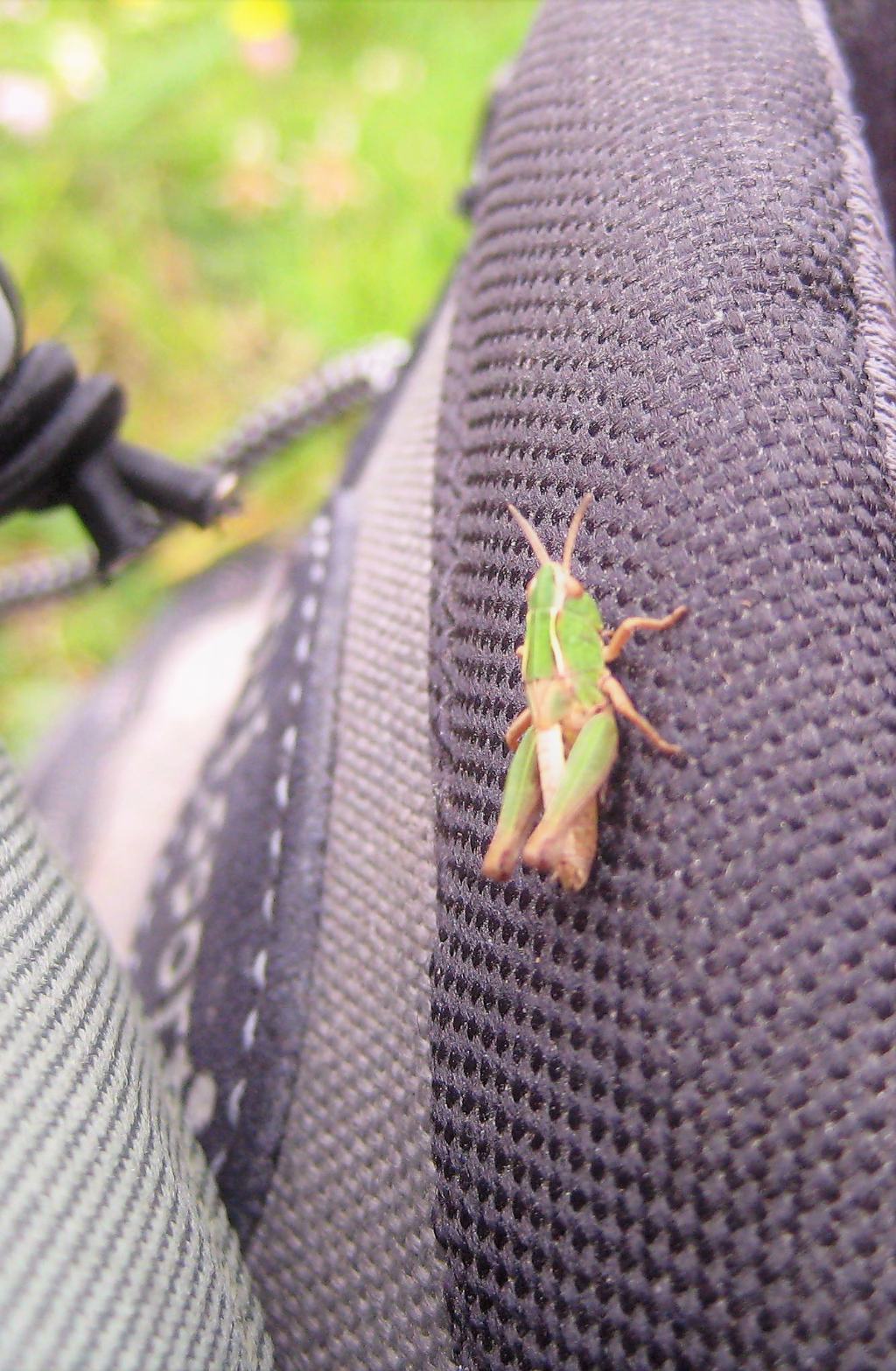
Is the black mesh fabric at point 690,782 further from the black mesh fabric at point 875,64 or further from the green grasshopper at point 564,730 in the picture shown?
the black mesh fabric at point 875,64

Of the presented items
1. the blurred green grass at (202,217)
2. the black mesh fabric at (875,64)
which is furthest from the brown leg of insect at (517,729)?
the blurred green grass at (202,217)

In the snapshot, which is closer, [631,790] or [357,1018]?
[631,790]

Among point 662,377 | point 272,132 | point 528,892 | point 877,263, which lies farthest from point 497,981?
point 272,132

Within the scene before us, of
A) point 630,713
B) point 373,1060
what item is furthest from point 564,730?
point 373,1060

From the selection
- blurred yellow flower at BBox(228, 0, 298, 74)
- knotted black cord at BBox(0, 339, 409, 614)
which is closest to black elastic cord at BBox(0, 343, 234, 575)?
knotted black cord at BBox(0, 339, 409, 614)

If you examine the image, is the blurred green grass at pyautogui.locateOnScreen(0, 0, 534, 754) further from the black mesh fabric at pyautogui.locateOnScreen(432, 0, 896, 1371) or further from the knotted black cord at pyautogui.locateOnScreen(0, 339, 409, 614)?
the black mesh fabric at pyautogui.locateOnScreen(432, 0, 896, 1371)

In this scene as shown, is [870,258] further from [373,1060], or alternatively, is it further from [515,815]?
[373,1060]

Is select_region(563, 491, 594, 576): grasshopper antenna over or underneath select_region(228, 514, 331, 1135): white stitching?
over

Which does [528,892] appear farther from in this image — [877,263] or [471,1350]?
[877,263]
